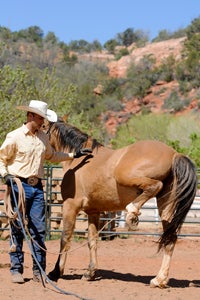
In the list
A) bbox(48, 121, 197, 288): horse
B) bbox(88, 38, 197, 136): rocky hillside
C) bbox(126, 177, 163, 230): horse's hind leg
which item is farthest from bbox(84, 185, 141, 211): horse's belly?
bbox(88, 38, 197, 136): rocky hillside

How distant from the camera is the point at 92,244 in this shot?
755 cm

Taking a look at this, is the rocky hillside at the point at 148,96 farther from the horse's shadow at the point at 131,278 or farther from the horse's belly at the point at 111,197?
the horse's belly at the point at 111,197

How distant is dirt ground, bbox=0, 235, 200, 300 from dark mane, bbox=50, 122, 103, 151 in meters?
1.28

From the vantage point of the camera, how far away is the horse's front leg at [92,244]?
24.1 feet

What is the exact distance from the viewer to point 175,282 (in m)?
7.43

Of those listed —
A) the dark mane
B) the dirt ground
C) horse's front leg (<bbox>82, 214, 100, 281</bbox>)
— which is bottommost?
the dirt ground

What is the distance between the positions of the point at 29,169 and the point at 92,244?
4.75 ft

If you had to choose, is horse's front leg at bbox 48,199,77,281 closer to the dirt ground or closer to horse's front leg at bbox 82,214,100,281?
the dirt ground

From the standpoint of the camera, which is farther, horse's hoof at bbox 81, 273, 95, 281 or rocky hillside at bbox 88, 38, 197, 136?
rocky hillside at bbox 88, 38, 197, 136

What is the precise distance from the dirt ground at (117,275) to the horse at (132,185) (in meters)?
0.30

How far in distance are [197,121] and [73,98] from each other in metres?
18.3

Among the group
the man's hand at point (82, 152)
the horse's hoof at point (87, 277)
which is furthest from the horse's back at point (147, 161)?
the horse's hoof at point (87, 277)

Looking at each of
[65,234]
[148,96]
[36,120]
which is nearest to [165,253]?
[65,234]

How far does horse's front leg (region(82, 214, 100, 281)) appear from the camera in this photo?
733cm
